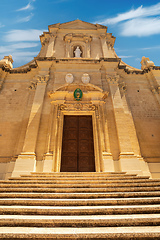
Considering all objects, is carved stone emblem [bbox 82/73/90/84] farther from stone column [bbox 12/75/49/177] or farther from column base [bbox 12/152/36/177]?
column base [bbox 12/152/36/177]

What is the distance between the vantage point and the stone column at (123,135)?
27.0 feet

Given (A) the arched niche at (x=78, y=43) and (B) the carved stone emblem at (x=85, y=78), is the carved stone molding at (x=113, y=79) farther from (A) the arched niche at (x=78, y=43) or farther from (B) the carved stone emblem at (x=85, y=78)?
(A) the arched niche at (x=78, y=43)

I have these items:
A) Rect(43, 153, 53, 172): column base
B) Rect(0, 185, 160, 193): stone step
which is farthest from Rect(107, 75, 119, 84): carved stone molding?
Rect(0, 185, 160, 193): stone step

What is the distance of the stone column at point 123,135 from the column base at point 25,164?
497cm

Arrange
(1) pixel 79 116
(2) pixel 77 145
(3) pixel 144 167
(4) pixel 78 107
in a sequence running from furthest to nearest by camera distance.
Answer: (1) pixel 79 116, (4) pixel 78 107, (2) pixel 77 145, (3) pixel 144 167

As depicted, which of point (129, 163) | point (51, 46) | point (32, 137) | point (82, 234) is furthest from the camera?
point (51, 46)

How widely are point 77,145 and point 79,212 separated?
658cm

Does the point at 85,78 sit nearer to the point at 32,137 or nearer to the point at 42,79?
the point at 42,79

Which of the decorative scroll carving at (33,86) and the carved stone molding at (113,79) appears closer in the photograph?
the decorative scroll carving at (33,86)

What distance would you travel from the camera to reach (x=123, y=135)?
30.8 ft

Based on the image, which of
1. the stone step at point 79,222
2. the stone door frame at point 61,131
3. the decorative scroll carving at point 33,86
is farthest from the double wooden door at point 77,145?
the stone step at point 79,222

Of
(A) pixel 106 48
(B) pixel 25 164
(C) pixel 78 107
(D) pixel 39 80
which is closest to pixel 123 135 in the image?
(C) pixel 78 107

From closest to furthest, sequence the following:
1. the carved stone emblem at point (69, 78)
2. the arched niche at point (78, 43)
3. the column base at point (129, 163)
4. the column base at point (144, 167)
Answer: the column base at point (129, 163) < the column base at point (144, 167) < the carved stone emblem at point (69, 78) < the arched niche at point (78, 43)

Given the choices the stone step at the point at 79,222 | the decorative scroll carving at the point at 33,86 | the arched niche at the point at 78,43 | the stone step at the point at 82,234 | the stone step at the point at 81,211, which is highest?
the arched niche at the point at 78,43
